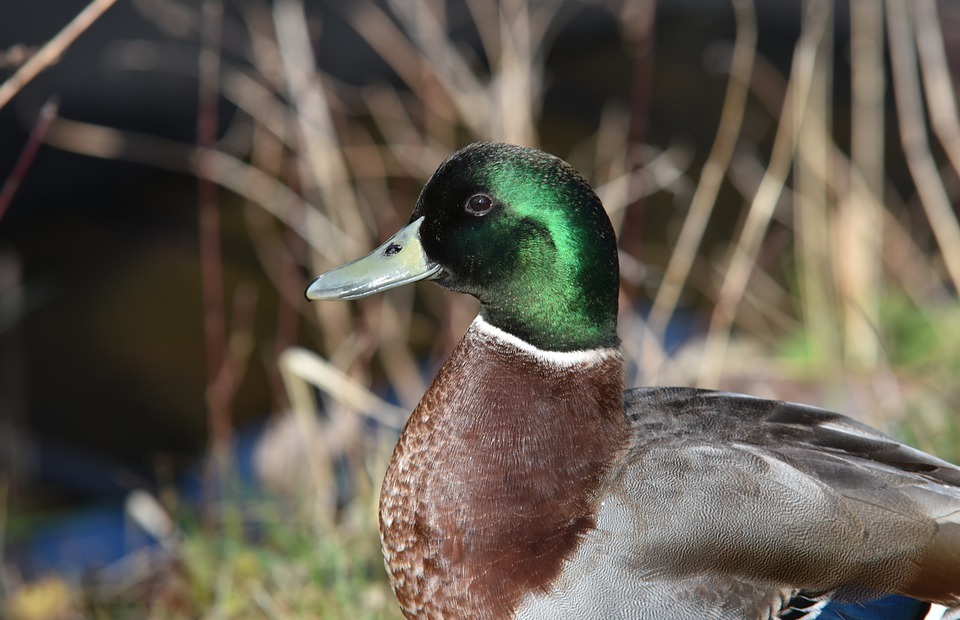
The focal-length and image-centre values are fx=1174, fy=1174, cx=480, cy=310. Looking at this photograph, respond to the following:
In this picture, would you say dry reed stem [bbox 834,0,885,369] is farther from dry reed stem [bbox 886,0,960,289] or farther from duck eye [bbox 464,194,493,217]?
duck eye [bbox 464,194,493,217]

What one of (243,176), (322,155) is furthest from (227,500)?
(243,176)

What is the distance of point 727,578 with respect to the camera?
1948 millimetres

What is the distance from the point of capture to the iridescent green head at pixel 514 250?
2.04 meters

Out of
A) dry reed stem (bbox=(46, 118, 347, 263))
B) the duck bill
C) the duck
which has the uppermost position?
dry reed stem (bbox=(46, 118, 347, 263))

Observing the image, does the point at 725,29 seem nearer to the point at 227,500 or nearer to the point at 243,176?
the point at 243,176

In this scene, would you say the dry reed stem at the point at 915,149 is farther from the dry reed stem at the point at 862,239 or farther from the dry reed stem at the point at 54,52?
the dry reed stem at the point at 54,52

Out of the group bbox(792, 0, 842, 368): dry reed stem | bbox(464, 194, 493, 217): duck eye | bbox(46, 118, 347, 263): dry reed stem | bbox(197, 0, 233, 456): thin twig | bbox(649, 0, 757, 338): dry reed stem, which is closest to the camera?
bbox(464, 194, 493, 217): duck eye

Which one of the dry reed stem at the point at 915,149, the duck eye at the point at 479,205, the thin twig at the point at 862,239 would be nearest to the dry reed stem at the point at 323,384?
the duck eye at the point at 479,205

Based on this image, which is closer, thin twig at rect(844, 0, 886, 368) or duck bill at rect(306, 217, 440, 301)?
duck bill at rect(306, 217, 440, 301)

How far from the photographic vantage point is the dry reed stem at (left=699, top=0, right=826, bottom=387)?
10.3 ft

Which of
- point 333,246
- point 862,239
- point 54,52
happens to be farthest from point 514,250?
point 862,239

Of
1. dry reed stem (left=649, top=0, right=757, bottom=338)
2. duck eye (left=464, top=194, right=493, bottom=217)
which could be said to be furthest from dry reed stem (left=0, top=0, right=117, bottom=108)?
dry reed stem (left=649, top=0, right=757, bottom=338)

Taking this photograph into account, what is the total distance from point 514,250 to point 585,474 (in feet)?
1.35

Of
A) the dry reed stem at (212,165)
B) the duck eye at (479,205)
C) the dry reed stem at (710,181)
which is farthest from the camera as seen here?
the dry reed stem at (212,165)
